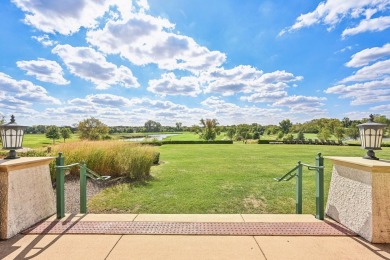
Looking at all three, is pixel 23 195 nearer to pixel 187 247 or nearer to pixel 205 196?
pixel 187 247

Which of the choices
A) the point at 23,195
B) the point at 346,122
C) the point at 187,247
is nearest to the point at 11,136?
the point at 23,195

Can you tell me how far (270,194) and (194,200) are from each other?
7.09ft

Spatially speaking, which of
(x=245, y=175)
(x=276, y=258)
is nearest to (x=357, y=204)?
(x=276, y=258)

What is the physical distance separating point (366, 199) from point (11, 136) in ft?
18.0

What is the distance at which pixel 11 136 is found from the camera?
159 inches

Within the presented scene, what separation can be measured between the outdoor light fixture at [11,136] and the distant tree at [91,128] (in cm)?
3895

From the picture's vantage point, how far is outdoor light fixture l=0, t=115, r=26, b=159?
401cm

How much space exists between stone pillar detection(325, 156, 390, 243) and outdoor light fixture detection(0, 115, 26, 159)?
5.33m

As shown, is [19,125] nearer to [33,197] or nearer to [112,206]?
[33,197]

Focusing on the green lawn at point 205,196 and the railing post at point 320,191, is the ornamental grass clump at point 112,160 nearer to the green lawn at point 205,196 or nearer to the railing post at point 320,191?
the green lawn at point 205,196

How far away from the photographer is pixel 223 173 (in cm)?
1034

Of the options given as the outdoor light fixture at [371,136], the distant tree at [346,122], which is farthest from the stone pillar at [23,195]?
the distant tree at [346,122]

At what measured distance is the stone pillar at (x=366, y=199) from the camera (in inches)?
131

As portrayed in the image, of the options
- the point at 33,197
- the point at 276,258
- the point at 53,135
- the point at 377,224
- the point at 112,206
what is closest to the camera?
the point at 276,258
